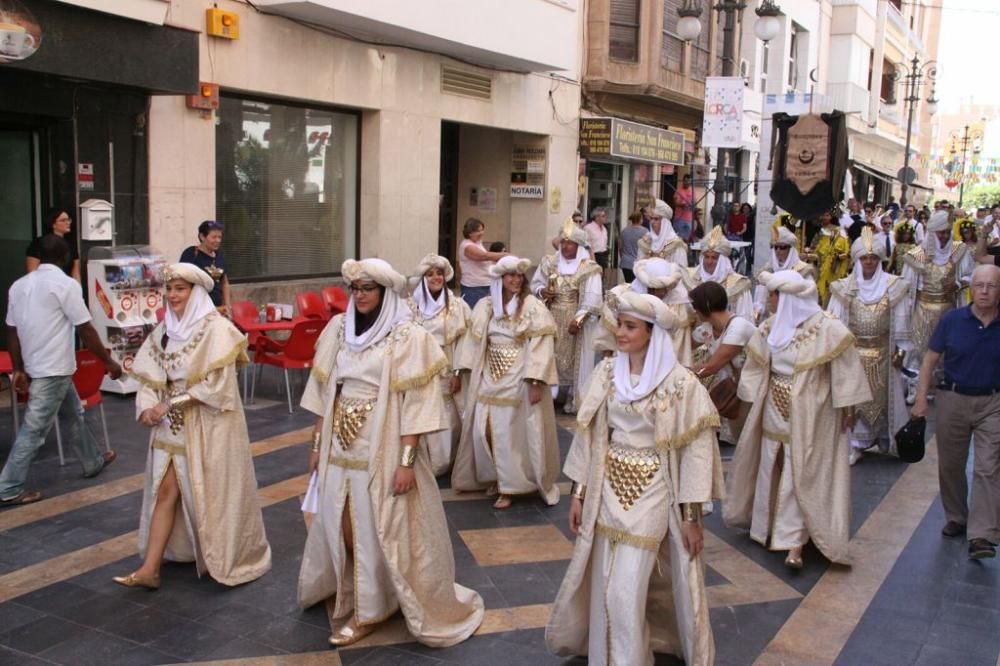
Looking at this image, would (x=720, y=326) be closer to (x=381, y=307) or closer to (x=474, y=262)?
(x=381, y=307)

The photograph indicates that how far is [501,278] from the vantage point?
23.8 ft

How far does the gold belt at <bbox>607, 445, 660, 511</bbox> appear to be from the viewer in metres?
4.30

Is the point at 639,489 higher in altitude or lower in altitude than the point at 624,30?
lower

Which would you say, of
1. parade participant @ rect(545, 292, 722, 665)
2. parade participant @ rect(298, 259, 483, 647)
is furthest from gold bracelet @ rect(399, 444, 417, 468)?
parade participant @ rect(545, 292, 722, 665)

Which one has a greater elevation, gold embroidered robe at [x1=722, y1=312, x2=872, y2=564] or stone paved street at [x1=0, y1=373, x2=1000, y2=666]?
gold embroidered robe at [x1=722, y1=312, x2=872, y2=564]

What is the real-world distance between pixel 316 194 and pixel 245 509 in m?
9.35

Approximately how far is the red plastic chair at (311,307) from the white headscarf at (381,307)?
21.7ft

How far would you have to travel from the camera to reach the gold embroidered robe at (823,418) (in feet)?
20.0

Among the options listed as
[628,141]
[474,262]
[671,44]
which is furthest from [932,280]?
[671,44]

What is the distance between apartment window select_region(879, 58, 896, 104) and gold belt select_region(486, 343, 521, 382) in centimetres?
4178

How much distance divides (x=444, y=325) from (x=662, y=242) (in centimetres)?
533

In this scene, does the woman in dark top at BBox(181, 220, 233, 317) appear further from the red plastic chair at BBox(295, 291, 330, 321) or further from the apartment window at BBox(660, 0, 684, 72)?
the apartment window at BBox(660, 0, 684, 72)

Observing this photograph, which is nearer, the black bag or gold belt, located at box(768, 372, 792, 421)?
gold belt, located at box(768, 372, 792, 421)

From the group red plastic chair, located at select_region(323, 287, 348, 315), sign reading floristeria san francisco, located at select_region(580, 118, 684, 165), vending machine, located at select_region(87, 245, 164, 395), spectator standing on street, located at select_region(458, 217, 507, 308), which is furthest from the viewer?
sign reading floristeria san francisco, located at select_region(580, 118, 684, 165)
